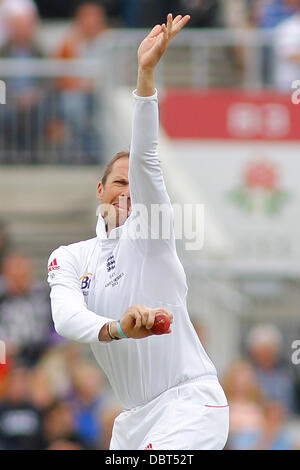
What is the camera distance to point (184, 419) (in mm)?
6750

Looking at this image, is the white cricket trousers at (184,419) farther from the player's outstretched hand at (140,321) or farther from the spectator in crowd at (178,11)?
the spectator in crowd at (178,11)

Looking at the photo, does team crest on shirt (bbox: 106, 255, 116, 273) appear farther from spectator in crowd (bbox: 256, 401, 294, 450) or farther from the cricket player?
spectator in crowd (bbox: 256, 401, 294, 450)

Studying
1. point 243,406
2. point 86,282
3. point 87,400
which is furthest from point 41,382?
point 86,282

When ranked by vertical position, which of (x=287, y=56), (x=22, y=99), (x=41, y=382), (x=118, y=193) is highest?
(x=287, y=56)

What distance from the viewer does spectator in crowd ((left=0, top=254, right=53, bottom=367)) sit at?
Answer: 12.8 meters

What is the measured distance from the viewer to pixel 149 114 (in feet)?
20.8

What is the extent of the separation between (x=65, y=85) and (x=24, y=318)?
3.22m

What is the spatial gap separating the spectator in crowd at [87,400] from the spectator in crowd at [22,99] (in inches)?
133

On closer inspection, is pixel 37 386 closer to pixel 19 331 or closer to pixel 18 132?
pixel 19 331

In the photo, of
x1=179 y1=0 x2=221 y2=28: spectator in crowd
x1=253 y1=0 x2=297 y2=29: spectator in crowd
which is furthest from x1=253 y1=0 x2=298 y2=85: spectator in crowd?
x1=179 y1=0 x2=221 y2=28: spectator in crowd

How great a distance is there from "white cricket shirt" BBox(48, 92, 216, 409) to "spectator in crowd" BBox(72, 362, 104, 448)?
16.5 ft

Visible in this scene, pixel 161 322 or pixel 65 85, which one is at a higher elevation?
pixel 65 85

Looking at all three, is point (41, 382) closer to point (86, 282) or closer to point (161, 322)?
point (86, 282)

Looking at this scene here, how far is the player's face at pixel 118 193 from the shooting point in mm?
6754
